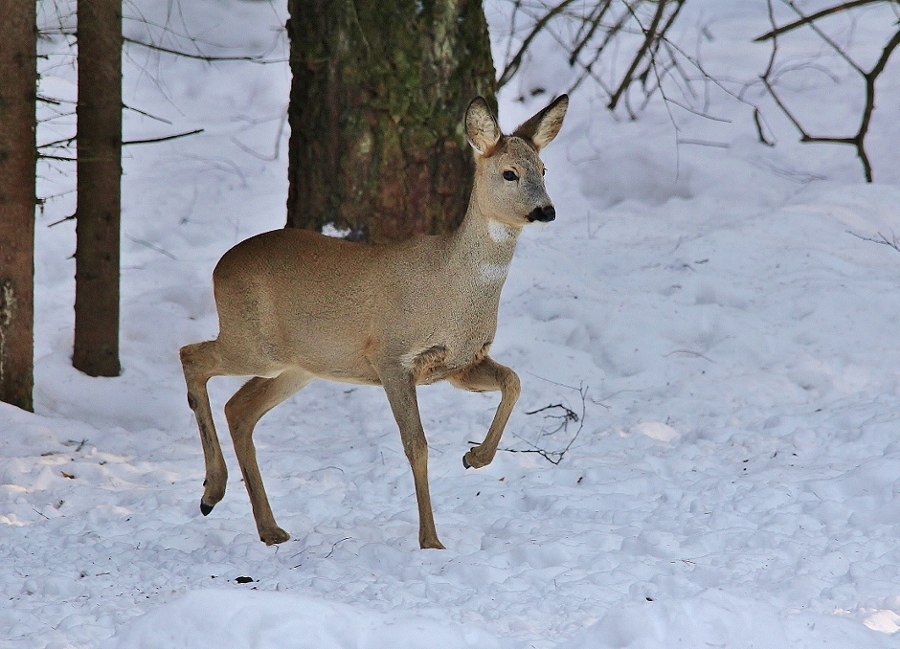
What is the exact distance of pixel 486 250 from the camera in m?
5.61

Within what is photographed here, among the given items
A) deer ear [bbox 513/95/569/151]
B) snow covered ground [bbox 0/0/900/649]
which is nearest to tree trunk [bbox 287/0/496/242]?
snow covered ground [bbox 0/0/900/649]

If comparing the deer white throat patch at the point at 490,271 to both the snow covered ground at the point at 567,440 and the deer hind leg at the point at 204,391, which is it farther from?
the deer hind leg at the point at 204,391

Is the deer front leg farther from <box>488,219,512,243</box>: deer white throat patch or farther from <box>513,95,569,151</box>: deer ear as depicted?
<box>513,95,569,151</box>: deer ear

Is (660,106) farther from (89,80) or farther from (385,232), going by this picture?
(89,80)

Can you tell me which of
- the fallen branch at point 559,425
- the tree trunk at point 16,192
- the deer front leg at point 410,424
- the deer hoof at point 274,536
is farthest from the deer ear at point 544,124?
the tree trunk at point 16,192

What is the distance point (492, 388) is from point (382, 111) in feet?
10.5

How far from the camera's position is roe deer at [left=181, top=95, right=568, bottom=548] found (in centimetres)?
558

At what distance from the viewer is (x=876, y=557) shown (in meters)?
5.11

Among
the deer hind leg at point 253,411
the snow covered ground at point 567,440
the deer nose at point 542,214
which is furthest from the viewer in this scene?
the deer hind leg at point 253,411

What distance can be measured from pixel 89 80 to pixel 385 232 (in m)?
2.22

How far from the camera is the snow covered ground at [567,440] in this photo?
14.8ft

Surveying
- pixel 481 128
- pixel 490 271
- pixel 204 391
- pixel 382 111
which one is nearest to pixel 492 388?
pixel 490 271

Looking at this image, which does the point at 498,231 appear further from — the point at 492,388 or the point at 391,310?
the point at 492,388

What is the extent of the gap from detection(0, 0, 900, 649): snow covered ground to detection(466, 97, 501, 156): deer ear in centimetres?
185
